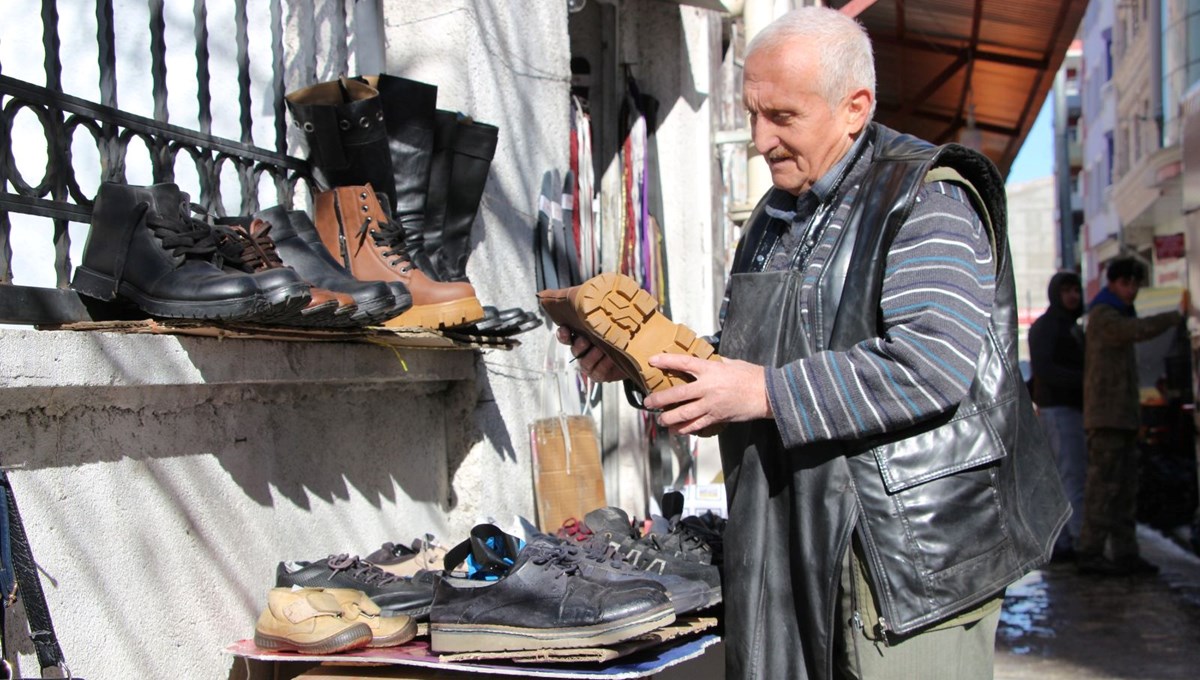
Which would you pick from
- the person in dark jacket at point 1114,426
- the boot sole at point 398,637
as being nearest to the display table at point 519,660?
the boot sole at point 398,637

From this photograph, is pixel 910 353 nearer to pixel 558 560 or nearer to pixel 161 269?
pixel 558 560

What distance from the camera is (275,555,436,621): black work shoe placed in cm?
234

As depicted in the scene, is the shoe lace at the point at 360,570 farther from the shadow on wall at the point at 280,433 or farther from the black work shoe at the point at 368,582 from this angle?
the shadow on wall at the point at 280,433

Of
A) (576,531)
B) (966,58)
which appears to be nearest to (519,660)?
(576,531)

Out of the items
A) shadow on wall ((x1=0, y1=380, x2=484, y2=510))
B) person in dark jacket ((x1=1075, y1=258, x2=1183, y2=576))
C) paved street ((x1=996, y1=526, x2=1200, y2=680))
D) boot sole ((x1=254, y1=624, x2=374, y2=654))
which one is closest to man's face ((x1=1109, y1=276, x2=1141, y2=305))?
person in dark jacket ((x1=1075, y1=258, x2=1183, y2=576))

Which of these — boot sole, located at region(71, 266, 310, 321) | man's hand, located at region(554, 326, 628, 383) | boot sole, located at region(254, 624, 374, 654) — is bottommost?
boot sole, located at region(254, 624, 374, 654)

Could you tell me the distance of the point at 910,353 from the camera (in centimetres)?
192

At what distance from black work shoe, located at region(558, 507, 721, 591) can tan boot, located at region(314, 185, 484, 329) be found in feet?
1.93

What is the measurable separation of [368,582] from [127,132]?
106cm

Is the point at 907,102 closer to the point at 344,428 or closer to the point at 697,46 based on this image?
the point at 697,46

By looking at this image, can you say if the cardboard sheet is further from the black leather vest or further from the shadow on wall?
the black leather vest

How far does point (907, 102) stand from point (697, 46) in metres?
9.35

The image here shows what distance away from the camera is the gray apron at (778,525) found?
202 centimetres

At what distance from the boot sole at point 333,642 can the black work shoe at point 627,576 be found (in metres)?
0.37
